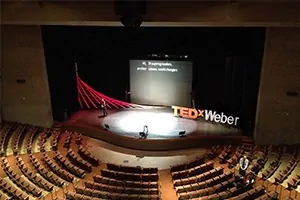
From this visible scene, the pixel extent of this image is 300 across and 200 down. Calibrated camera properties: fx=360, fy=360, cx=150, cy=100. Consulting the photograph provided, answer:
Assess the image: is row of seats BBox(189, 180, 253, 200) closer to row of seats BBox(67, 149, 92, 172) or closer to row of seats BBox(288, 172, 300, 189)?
row of seats BBox(288, 172, 300, 189)

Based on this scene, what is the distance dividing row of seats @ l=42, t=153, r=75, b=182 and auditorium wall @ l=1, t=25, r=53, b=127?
4.04 meters

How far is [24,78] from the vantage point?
17047 millimetres

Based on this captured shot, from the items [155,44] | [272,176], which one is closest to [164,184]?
[272,176]

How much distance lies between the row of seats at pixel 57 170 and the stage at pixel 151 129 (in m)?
3.58

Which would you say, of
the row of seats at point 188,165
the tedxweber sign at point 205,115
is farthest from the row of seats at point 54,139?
the tedxweber sign at point 205,115

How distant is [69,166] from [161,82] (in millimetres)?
7077

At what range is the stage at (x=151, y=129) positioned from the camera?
16.2 metres

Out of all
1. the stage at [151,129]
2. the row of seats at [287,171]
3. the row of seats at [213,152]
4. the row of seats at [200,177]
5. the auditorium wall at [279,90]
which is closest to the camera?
the row of seats at [287,171]

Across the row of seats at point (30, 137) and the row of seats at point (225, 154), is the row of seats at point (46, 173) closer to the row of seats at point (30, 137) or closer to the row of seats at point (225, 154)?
the row of seats at point (30, 137)

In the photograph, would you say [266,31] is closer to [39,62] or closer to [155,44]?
[155,44]

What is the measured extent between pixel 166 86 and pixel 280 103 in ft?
19.1

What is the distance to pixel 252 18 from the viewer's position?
12797 millimetres

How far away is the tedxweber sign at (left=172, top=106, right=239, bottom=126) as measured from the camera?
1695cm

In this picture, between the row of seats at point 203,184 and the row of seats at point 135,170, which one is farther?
the row of seats at point 135,170
